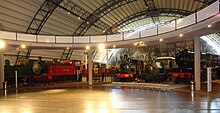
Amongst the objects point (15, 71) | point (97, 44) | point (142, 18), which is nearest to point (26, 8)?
point (15, 71)

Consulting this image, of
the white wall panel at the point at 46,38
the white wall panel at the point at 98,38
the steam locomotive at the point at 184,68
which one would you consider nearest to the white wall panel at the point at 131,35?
the white wall panel at the point at 98,38

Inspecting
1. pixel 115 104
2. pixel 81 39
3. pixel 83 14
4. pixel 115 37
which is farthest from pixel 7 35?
pixel 83 14

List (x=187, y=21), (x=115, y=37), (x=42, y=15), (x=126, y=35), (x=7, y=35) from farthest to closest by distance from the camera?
1. (x=42, y=15)
2. (x=115, y=37)
3. (x=126, y=35)
4. (x=7, y=35)
5. (x=187, y=21)

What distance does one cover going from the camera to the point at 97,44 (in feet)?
83.4

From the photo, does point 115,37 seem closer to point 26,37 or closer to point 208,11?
point 26,37

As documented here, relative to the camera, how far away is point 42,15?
94.4 ft

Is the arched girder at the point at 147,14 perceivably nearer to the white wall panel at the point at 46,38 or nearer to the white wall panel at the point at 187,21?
the white wall panel at the point at 46,38

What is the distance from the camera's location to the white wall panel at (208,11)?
12.8m

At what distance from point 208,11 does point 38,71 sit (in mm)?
20526

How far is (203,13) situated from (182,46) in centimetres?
2886

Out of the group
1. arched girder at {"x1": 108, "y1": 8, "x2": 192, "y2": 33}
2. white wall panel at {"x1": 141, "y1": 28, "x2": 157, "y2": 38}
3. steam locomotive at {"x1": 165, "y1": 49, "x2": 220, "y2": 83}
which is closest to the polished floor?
white wall panel at {"x1": 141, "y1": 28, "x2": 157, "y2": 38}

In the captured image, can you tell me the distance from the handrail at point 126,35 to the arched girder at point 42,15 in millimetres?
5375

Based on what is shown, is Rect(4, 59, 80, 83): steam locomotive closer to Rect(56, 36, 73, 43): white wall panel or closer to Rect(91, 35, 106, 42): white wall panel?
Rect(56, 36, 73, 43): white wall panel

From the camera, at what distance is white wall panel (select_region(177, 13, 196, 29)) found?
15758 mm
